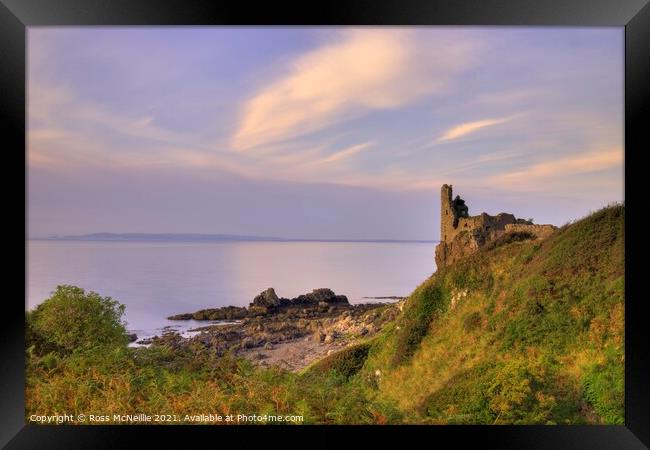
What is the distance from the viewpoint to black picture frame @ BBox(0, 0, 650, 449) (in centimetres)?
353

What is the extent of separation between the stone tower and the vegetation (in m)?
1.72

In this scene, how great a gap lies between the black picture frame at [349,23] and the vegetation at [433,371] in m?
0.27

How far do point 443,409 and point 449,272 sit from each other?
6.24m

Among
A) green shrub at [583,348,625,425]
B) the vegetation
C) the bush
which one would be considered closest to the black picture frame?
green shrub at [583,348,625,425]

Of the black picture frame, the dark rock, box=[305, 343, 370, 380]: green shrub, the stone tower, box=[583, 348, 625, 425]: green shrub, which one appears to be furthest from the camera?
box=[305, 343, 370, 380]: green shrub

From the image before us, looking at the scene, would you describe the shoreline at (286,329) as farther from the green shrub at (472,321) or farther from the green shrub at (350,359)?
the green shrub at (472,321)

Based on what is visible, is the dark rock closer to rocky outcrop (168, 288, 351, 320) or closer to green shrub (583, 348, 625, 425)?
rocky outcrop (168, 288, 351, 320)

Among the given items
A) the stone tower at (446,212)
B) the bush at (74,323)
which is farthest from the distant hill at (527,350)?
the bush at (74,323)

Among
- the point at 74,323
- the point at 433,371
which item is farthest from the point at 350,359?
the point at 74,323

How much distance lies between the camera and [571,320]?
505 cm

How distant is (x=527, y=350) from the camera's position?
5082mm

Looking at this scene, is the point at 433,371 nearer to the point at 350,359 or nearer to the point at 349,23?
the point at 350,359

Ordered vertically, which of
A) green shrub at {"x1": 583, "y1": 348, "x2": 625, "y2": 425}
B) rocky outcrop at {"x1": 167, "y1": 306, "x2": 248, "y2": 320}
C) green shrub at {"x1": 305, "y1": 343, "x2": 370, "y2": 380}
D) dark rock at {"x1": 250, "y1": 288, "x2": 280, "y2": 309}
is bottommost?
green shrub at {"x1": 305, "y1": 343, "x2": 370, "y2": 380}

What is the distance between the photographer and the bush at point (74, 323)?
4.57 metres
